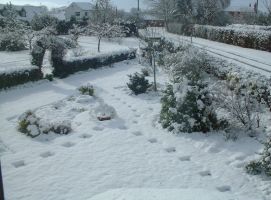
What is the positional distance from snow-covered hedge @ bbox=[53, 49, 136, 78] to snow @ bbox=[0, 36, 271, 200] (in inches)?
276

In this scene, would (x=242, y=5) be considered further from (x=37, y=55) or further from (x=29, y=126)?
(x=29, y=126)

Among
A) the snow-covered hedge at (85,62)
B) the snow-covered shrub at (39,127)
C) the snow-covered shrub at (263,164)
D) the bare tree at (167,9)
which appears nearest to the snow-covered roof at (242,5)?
the bare tree at (167,9)

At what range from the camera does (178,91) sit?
11.2 m

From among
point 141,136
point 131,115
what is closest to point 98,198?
point 141,136

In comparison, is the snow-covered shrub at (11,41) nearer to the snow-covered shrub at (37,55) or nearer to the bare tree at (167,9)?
the snow-covered shrub at (37,55)

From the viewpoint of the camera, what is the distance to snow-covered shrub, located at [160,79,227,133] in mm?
10711

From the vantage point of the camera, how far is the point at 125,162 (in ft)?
29.5

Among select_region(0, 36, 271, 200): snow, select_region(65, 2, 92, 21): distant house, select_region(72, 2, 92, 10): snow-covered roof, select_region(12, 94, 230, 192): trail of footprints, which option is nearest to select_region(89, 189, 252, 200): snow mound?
select_region(0, 36, 271, 200): snow

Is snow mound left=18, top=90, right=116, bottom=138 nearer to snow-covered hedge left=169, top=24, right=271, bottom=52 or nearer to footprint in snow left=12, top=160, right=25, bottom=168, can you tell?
footprint in snow left=12, top=160, right=25, bottom=168

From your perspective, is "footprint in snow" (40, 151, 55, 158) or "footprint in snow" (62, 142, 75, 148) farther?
"footprint in snow" (62, 142, 75, 148)

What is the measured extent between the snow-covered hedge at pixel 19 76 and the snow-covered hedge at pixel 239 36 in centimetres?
1328

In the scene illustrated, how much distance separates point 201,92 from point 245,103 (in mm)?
1248

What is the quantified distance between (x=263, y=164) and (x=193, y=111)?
3061 mm

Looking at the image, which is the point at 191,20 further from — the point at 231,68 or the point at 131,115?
the point at 131,115
